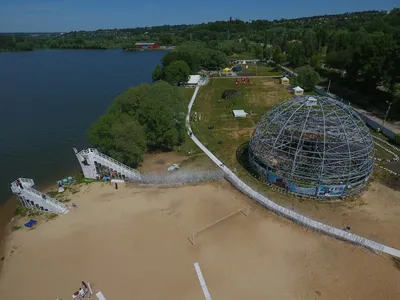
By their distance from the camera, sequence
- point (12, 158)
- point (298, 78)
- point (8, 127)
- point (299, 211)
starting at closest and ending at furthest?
1. point (299, 211)
2. point (12, 158)
3. point (8, 127)
4. point (298, 78)

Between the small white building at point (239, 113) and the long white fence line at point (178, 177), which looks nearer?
the long white fence line at point (178, 177)

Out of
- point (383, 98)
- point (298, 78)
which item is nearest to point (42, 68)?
point (298, 78)

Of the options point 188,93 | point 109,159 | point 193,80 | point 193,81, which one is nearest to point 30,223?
point 109,159

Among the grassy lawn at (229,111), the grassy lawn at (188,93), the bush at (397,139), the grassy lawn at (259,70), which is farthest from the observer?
the grassy lawn at (259,70)

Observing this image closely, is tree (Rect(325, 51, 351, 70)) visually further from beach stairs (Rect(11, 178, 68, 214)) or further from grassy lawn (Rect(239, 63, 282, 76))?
beach stairs (Rect(11, 178, 68, 214))

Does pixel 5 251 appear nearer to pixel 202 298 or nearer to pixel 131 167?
pixel 131 167

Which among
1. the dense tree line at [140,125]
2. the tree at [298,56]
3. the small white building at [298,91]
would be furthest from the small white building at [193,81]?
the tree at [298,56]

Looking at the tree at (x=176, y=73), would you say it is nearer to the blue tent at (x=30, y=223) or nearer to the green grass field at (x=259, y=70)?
the green grass field at (x=259, y=70)
